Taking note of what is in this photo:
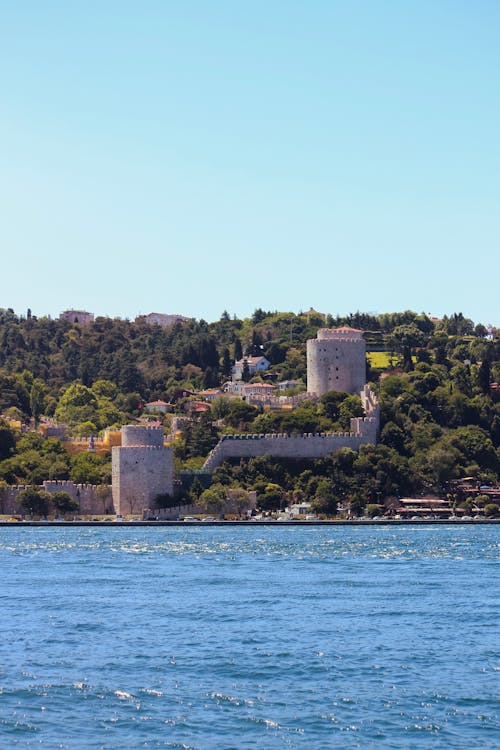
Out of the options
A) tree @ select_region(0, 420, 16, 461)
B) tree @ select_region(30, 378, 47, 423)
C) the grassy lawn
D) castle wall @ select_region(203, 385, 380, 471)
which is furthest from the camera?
the grassy lawn

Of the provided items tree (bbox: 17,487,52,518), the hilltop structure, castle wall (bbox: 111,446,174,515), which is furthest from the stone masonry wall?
the hilltop structure

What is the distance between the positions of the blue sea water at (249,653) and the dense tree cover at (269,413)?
30.9 meters

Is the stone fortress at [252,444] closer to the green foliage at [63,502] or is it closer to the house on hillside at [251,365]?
the green foliage at [63,502]

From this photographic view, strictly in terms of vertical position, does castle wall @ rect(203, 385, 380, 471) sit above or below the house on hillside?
below

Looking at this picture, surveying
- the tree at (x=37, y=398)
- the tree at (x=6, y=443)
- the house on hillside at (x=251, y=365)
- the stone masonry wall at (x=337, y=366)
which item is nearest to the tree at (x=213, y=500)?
the tree at (x=6, y=443)

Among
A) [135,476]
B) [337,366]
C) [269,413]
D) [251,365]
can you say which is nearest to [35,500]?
[135,476]

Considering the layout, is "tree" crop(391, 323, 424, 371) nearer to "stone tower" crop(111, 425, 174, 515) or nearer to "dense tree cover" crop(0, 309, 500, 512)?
"dense tree cover" crop(0, 309, 500, 512)

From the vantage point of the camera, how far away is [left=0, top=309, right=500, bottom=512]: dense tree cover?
261 ft

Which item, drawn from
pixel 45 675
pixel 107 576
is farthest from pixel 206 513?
pixel 45 675

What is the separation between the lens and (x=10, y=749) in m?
21.6

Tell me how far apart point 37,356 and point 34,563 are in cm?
8310

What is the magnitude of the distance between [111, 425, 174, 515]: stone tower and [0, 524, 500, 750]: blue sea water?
1067 inches

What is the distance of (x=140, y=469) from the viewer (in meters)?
75.9

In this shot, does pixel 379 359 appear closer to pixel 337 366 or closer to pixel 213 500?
pixel 337 366
